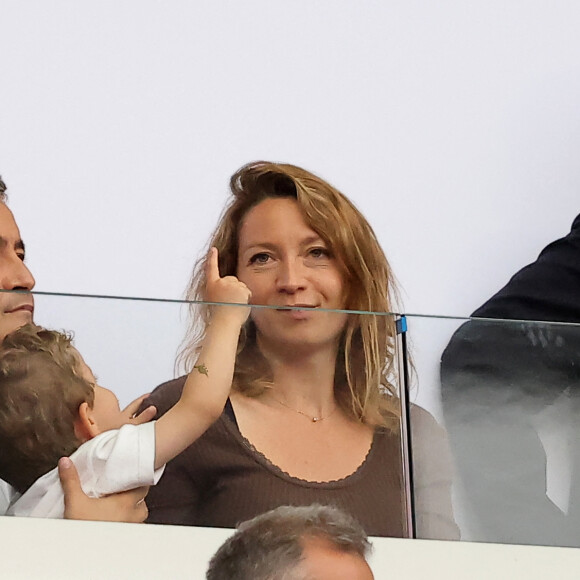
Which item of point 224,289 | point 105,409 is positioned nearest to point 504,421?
point 105,409

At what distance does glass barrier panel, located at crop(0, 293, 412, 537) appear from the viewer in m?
0.64

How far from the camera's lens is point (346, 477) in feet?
2.17

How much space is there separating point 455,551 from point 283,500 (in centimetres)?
11

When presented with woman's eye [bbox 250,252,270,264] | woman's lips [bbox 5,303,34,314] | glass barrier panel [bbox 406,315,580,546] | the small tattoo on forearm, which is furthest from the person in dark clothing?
woman's eye [bbox 250,252,270,264]

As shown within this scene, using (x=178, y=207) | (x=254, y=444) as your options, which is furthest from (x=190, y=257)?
(x=254, y=444)

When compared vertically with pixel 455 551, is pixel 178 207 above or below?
above

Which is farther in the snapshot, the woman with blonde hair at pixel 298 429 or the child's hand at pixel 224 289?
the child's hand at pixel 224 289

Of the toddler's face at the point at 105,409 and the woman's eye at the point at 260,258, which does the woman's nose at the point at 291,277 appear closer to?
the woman's eye at the point at 260,258

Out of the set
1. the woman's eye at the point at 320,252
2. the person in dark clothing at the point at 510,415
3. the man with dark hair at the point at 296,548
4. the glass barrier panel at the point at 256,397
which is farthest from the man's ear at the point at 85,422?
the woman's eye at the point at 320,252

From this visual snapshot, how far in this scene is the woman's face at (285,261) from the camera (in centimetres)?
101

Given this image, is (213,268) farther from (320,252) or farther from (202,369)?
(202,369)

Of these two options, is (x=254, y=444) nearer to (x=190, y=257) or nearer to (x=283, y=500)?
(x=283, y=500)

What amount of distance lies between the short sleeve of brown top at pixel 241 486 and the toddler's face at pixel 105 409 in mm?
22

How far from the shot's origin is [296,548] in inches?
25.4
